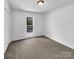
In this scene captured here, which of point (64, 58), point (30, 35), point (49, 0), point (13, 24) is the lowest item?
point (64, 58)

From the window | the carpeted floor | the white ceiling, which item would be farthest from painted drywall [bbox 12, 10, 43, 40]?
the carpeted floor

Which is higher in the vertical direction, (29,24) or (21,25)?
(29,24)

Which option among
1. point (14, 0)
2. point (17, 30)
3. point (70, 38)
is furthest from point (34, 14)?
point (70, 38)

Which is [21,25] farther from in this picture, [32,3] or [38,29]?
[32,3]

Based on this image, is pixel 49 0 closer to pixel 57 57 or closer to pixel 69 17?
pixel 69 17

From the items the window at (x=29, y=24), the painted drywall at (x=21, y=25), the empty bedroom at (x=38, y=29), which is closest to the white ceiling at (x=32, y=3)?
the empty bedroom at (x=38, y=29)

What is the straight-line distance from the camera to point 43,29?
8344mm

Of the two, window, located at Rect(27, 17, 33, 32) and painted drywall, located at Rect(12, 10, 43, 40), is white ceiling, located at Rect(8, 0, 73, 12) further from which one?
window, located at Rect(27, 17, 33, 32)

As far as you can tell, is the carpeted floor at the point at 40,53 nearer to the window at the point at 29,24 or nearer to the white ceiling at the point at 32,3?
the white ceiling at the point at 32,3

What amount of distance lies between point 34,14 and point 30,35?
6.80 feet

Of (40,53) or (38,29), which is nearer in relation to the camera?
(40,53)

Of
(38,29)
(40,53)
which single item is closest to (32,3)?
(40,53)

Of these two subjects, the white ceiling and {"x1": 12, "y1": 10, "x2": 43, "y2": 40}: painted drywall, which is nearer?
the white ceiling
